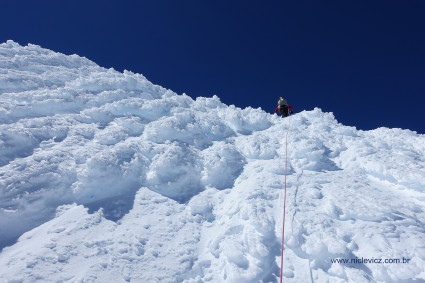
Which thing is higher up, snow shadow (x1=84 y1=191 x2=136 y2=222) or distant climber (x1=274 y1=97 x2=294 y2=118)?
distant climber (x1=274 y1=97 x2=294 y2=118)

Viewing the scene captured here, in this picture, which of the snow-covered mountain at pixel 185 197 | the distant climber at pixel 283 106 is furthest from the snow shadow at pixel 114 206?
the distant climber at pixel 283 106

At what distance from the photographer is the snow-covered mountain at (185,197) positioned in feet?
18.4

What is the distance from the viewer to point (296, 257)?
597 centimetres

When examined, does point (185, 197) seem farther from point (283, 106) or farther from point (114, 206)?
point (283, 106)

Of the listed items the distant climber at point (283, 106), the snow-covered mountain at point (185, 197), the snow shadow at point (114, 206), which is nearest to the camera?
the snow-covered mountain at point (185, 197)

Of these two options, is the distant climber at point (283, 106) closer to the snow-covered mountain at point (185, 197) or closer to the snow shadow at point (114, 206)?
the snow-covered mountain at point (185, 197)

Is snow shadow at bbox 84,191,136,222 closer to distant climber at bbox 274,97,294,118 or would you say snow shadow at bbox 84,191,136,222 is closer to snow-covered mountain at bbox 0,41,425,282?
snow-covered mountain at bbox 0,41,425,282

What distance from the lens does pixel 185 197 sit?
27.0ft

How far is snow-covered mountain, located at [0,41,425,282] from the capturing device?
5.62m

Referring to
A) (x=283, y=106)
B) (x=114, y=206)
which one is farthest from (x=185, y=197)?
(x=283, y=106)

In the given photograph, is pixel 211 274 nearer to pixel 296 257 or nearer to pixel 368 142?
pixel 296 257

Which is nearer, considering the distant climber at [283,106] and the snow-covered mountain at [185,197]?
the snow-covered mountain at [185,197]

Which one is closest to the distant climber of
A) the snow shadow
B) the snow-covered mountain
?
the snow-covered mountain

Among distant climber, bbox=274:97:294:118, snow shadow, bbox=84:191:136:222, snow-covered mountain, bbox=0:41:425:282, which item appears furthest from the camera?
distant climber, bbox=274:97:294:118
